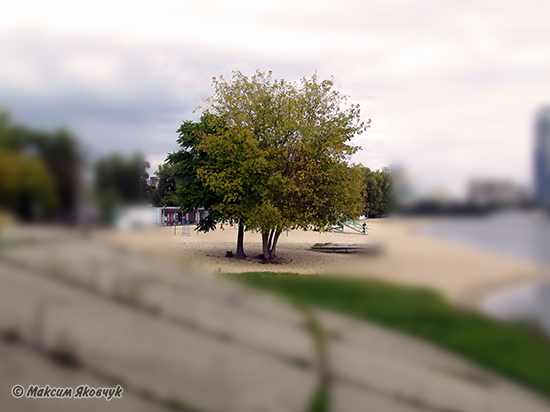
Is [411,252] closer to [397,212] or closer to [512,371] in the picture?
[397,212]

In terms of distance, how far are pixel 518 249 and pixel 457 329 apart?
55cm

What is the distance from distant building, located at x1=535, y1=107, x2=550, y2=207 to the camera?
2.24 m

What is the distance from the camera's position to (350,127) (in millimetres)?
12562

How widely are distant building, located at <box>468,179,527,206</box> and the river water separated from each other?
2.8 inches

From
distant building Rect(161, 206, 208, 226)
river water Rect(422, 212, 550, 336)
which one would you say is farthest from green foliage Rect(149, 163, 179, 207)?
river water Rect(422, 212, 550, 336)

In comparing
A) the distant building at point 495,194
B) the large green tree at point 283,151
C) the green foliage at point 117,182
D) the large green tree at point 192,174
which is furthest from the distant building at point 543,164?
the large green tree at point 192,174

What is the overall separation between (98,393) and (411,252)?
1.92 m

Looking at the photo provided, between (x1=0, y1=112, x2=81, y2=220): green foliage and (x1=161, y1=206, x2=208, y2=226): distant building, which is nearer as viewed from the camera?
(x1=0, y1=112, x2=81, y2=220): green foliage

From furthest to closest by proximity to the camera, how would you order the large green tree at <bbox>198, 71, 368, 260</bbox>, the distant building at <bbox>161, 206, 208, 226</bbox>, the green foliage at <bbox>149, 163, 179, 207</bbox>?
the large green tree at <bbox>198, 71, 368, 260</bbox> → the distant building at <bbox>161, 206, 208, 226</bbox> → the green foliage at <bbox>149, 163, 179, 207</bbox>

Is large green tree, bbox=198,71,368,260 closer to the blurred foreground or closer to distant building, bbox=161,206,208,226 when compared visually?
distant building, bbox=161,206,208,226

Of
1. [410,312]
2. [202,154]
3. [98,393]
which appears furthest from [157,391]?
[202,154]

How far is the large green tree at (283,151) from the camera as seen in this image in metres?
11.2

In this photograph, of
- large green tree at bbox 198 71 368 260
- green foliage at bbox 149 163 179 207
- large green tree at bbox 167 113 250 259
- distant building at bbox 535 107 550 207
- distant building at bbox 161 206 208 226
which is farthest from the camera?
large green tree at bbox 167 113 250 259

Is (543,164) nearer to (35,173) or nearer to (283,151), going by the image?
(35,173)
